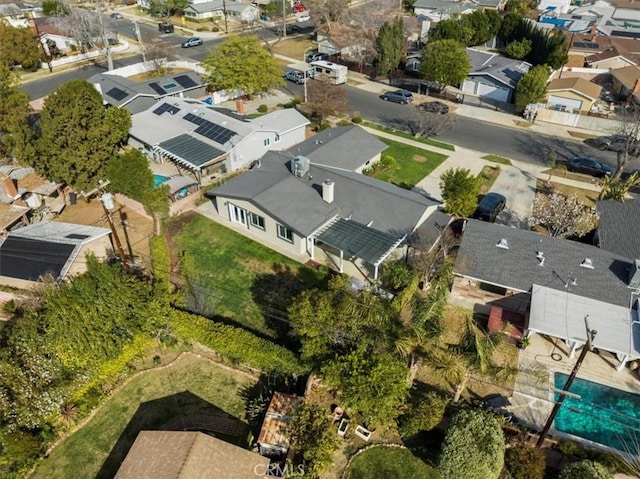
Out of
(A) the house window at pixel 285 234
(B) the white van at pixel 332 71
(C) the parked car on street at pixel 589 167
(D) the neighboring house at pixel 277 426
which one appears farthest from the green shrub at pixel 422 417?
(B) the white van at pixel 332 71

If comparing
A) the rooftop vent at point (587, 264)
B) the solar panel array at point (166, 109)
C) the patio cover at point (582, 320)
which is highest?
the solar panel array at point (166, 109)

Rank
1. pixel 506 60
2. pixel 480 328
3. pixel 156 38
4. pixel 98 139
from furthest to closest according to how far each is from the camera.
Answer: pixel 156 38, pixel 506 60, pixel 98 139, pixel 480 328

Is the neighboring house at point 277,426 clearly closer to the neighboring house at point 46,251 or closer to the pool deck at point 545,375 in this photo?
the pool deck at point 545,375

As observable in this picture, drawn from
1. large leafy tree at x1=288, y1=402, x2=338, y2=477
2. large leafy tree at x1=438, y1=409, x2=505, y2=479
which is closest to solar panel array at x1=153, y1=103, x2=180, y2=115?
large leafy tree at x1=288, y1=402, x2=338, y2=477

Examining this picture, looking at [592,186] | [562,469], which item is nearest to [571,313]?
[562,469]

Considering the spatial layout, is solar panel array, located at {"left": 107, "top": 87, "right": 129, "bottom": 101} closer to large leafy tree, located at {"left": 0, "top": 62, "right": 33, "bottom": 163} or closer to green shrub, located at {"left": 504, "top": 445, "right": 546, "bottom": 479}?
large leafy tree, located at {"left": 0, "top": 62, "right": 33, "bottom": 163}

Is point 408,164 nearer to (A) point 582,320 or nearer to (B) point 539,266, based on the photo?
(B) point 539,266

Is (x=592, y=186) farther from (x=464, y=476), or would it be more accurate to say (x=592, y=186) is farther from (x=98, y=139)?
(x=98, y=139)
